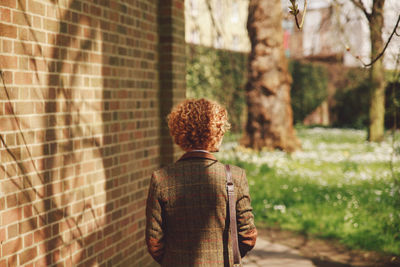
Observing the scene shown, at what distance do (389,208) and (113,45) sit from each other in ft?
13.2

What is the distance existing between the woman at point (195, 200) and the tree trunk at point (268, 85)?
10.2 metres

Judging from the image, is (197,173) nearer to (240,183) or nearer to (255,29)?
(240,183)

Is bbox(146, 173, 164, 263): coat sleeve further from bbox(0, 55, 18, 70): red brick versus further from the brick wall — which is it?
bbox(0, 55, 18, 70): red brick

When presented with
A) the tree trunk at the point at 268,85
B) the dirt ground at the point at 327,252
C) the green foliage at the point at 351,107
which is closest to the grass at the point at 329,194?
the dirt ground at the point at 327,252

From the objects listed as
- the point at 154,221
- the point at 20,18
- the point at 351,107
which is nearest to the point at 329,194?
the point at 154,221

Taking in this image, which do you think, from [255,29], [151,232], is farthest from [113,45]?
[255,29]

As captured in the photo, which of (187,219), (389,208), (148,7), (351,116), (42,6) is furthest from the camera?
(351,116)

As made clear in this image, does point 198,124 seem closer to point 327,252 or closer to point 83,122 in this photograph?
point 83,122

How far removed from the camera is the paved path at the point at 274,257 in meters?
5.32

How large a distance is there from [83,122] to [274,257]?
2953 mm

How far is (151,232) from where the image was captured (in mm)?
2559

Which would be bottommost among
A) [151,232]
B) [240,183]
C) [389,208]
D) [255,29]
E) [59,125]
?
[389,208]

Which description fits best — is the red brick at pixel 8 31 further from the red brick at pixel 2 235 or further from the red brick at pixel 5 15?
the red brick at pixel 2 235

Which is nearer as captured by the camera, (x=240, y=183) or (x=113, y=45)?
(x=240, y=183)
